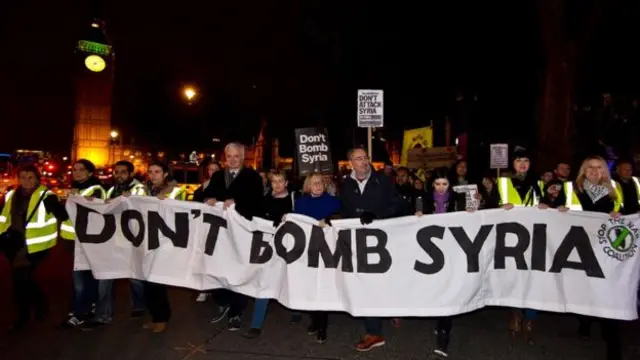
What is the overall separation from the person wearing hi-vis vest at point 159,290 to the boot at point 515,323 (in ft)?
12.0

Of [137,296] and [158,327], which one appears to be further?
[137,296]

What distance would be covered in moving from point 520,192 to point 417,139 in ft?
31.8

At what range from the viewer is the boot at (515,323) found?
6062 millimetres

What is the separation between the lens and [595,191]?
5.59m

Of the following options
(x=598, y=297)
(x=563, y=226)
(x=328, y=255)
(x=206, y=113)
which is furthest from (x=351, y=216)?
(x=206, y=113)

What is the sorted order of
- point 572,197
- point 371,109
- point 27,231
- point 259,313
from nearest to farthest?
point 572,197
point 259,313
point 27,231
point 371,109

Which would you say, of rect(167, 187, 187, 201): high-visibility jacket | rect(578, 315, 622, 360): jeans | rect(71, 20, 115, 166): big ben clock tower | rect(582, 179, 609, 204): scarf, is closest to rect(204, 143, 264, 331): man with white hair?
rect(167, 187, 187, 201): high-visibility jacket

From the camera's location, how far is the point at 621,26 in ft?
54.5

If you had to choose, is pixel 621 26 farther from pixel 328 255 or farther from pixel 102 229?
pixel 102 229

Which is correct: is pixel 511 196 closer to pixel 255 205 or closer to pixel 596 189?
pixel 596 189

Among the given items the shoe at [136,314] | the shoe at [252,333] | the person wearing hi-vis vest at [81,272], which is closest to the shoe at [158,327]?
the shoe at [136,314]

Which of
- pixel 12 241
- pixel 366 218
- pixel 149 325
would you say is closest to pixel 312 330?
pixel 366 218

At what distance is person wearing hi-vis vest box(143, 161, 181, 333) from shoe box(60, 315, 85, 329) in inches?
27.6

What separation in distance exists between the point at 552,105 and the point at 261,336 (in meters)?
11.7
